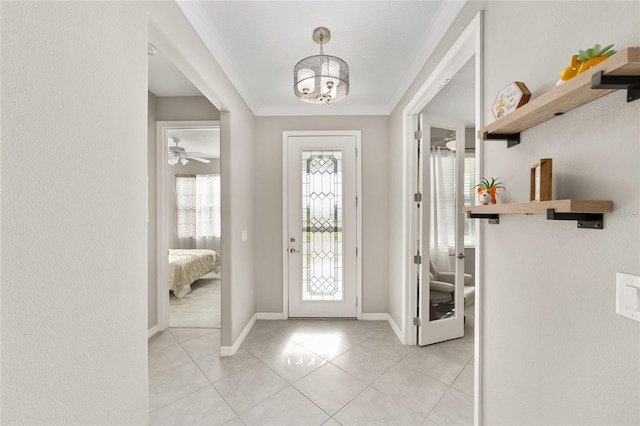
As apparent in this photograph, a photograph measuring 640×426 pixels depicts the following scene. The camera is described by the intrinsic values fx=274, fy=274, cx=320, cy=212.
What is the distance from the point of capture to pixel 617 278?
75 cm

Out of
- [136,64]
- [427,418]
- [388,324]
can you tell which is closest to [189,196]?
[388,324]

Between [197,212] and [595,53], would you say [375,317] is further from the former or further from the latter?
[197,212]

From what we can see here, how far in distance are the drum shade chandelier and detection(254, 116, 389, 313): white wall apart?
1.42 metres

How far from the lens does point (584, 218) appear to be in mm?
815

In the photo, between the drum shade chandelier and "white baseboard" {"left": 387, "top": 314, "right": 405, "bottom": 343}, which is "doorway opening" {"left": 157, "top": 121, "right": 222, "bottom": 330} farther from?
"white baseboard" {"left": 387, "top": 314, "right": 405, "bottom": 343}

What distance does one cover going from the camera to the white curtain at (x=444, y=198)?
2.89 m

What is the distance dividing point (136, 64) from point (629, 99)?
1700 millimetres

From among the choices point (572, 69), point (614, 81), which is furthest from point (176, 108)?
point (614, 81)

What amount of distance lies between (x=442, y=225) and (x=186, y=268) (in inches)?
152

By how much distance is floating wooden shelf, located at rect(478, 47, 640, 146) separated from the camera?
617mm

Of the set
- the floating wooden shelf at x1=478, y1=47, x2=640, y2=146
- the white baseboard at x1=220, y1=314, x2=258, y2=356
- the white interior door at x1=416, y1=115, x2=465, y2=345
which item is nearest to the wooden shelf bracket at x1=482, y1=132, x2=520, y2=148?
the floating wooden shelf at x1=478, y1=47, x2=640, y2=146

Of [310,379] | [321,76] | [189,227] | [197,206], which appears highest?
[321,76]

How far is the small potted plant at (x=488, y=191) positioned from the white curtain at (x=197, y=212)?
6.00m

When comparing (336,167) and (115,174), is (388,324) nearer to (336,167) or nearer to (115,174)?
(336,167)
